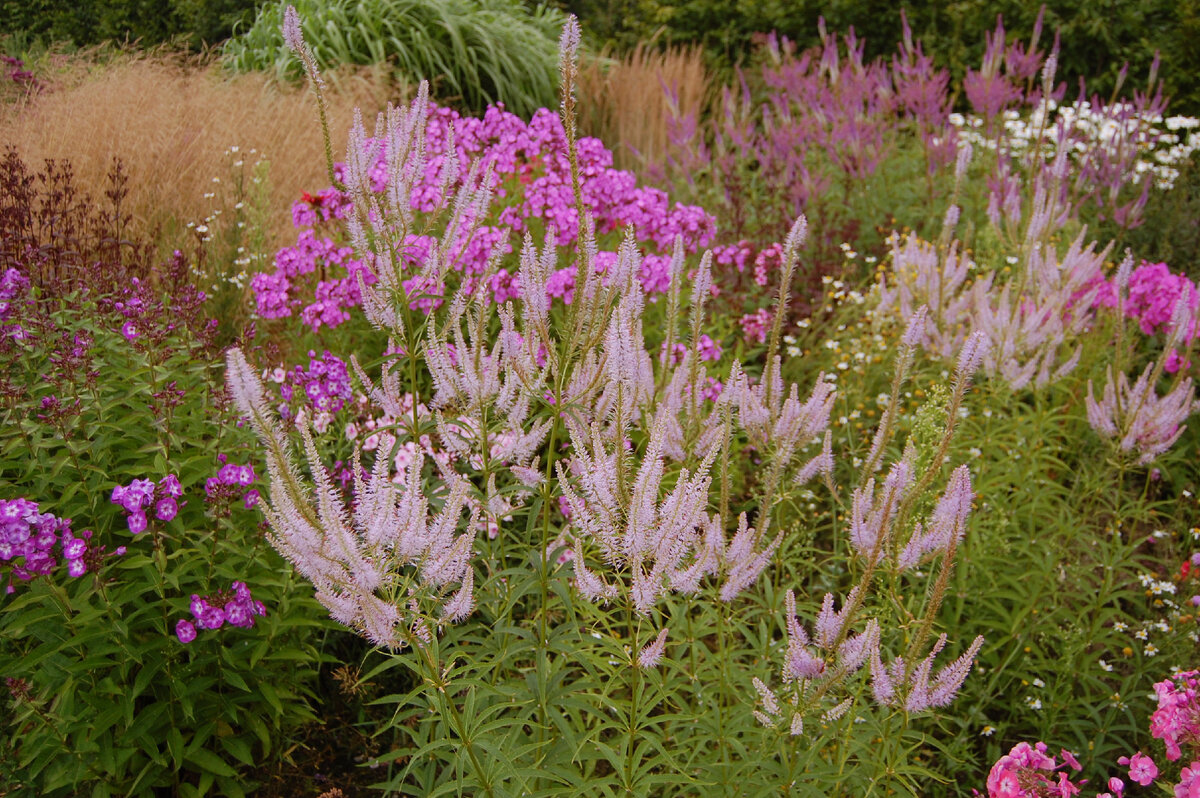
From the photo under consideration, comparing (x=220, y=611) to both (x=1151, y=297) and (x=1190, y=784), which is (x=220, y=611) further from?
(x=1151, y=297)

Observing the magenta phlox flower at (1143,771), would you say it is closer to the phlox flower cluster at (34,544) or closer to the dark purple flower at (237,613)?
the dark purple flower at (237,613)

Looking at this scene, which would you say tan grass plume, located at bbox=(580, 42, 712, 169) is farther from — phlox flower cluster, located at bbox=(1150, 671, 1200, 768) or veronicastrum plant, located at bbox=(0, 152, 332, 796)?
phlox flower cluster, located at bbox=(1150, 671, 1200, 768)

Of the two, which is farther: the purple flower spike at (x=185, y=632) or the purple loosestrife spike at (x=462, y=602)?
the purple flower spike at (x=185, y=632)

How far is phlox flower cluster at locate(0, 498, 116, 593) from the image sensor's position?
2520 mm

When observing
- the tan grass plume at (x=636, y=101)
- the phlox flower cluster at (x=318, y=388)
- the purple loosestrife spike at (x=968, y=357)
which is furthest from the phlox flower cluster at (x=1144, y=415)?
the tan grass plume at (x=636, y=101)

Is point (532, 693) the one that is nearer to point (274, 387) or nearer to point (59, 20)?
point (274, 387)

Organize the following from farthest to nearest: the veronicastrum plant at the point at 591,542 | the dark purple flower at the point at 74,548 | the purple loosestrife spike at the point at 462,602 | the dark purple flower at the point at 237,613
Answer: the dark purple flower at the point at 237,613 → the dark purple flower at the point at 74,548 → the purple loosestrife spike at the point at 462,602 → the veronicastrum plant at the point at 591,542

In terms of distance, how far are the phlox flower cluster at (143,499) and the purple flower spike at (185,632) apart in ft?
0.94

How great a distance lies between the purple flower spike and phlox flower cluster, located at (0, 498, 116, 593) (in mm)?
281

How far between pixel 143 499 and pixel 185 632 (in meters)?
0.39

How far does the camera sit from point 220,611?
2.71 metres

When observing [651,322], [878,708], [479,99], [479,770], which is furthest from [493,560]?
[479,99]

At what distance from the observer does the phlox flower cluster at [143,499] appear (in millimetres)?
2674

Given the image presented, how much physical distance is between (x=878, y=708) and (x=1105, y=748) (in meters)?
0.99
